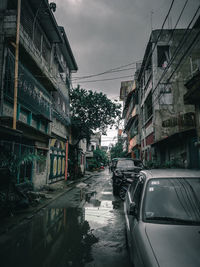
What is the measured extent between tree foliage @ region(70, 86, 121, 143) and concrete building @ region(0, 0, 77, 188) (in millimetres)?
3938

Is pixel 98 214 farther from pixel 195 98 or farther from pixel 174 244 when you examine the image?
pixel 195 98

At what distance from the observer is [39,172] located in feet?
41.8

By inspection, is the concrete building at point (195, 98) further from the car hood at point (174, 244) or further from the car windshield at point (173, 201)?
the car hood at point (174, 244)

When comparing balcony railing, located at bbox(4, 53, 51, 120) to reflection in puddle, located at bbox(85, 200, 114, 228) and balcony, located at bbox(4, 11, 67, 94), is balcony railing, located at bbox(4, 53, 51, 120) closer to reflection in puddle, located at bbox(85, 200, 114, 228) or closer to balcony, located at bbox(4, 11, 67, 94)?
balcony, located at bbox(4, 11, 67, 94)

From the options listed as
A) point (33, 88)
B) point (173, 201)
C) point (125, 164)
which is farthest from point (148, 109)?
point (173, 201)

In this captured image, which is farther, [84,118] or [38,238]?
[84,118]

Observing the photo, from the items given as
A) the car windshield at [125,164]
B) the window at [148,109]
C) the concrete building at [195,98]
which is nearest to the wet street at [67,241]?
the car windshield at [125,164]

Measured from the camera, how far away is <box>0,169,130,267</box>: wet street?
3594 mm

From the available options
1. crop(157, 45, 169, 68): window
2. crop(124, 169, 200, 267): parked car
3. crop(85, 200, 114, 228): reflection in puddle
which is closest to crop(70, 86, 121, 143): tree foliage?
crop(157, 45, 169, 68): window

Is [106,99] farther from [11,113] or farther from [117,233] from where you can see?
[117,233]

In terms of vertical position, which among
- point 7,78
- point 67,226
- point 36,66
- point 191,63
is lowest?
point 67,226

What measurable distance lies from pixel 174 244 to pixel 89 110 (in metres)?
20.5

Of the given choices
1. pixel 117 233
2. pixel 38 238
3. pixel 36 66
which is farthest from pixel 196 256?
pixel 36 66

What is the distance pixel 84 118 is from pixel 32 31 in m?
12.1
